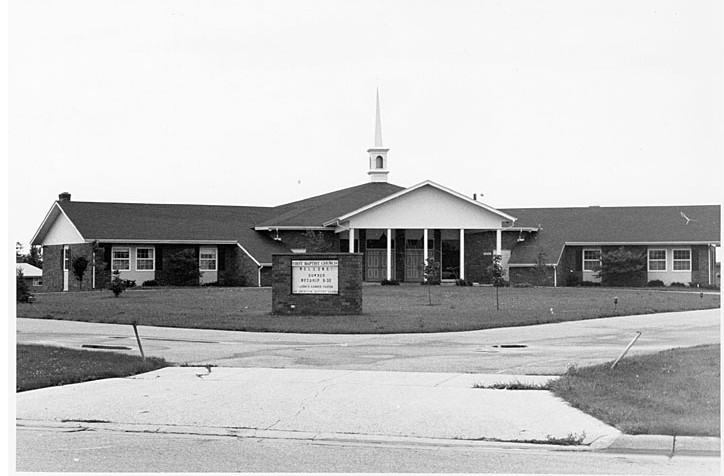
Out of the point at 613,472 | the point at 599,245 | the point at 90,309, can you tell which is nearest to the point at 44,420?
the point at 613,472

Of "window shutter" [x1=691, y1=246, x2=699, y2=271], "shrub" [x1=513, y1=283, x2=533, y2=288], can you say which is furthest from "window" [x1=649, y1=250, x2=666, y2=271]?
"shrub" [x1=513, y1=283, x2=533, y2=288]

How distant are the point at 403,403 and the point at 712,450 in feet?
11.7

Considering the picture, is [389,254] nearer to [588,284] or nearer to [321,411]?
[588,284]

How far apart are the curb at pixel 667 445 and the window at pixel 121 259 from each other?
3623 centimetres

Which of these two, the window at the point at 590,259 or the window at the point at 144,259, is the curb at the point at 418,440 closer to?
the window at the point at 144,259

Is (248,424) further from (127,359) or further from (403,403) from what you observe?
(127,359)

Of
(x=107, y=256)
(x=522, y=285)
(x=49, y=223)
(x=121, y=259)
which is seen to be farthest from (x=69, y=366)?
(x=49, y=223)

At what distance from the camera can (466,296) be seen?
34.4m

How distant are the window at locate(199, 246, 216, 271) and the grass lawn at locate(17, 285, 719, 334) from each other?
7.89 metres

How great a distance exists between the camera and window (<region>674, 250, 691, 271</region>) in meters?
45.1

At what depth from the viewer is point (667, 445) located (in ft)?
29.6

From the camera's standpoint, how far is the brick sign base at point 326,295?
24531 millimetres

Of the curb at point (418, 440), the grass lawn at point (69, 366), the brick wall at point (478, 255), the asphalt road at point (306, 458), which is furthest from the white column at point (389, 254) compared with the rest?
the asphalt road at point (306, 458)

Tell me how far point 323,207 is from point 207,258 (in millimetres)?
5995
